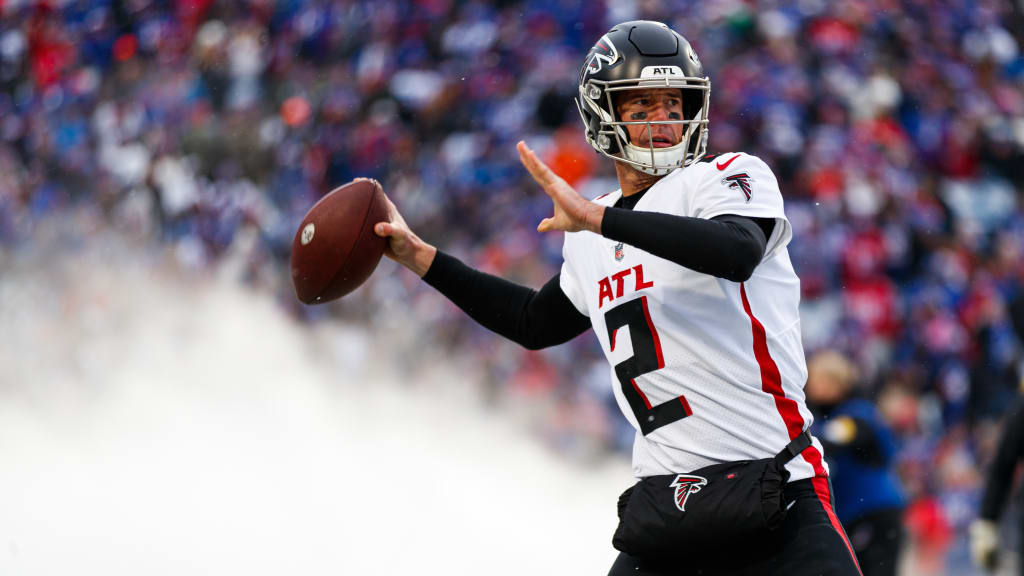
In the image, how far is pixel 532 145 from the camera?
32.2 feet

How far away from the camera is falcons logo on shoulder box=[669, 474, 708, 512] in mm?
2557

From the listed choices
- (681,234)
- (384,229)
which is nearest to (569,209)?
(681,234)

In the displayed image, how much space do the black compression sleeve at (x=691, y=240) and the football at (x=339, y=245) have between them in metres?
1.02

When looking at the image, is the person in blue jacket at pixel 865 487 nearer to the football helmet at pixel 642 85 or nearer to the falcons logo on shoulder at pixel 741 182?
the football helmet at pixel 642 85

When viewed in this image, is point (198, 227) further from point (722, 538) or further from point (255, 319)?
point (722, 538)

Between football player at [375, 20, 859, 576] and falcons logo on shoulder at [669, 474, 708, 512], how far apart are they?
21 mm

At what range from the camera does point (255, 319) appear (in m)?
9.23

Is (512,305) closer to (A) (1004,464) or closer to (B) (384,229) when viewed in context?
(B) (384,229)

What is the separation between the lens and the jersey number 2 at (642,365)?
2.65 m

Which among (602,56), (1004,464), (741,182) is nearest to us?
(741,182)

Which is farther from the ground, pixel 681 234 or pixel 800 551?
pixel 681 234

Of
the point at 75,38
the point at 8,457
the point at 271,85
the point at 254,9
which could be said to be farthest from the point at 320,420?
the point at 75,38

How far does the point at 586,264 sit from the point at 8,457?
5819mm

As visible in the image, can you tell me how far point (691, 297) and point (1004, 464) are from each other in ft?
9.02
